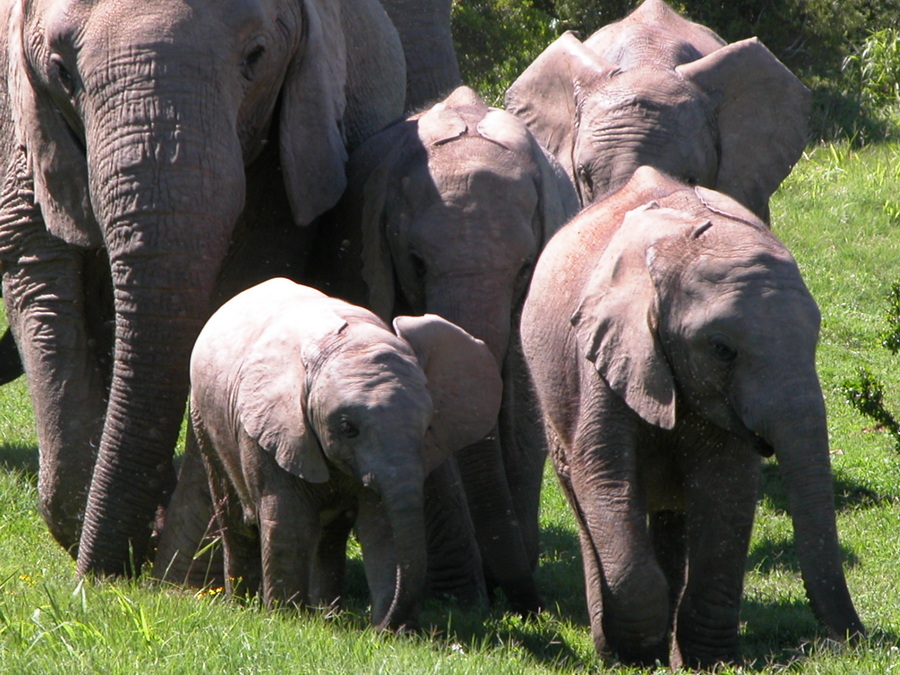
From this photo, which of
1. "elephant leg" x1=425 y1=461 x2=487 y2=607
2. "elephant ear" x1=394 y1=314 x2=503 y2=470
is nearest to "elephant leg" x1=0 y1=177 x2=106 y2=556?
"elephant leg" x1=425 y1=461 x2=487 y2=607

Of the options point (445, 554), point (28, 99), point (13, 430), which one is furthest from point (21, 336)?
point (13, 430)

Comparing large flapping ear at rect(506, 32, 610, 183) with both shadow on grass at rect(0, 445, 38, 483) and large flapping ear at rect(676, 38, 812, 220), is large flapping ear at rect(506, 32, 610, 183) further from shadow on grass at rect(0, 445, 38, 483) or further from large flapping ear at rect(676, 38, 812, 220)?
shadow on grass at rect(0, 445, 38, 483)

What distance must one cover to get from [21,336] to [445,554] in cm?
207

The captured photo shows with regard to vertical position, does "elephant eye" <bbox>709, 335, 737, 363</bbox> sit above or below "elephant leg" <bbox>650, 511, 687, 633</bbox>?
above

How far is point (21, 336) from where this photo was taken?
7047mm

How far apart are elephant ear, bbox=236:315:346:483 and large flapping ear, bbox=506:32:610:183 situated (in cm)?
405

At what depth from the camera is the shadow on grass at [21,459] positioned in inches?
334

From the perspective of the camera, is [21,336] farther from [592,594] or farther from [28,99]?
[592,594]

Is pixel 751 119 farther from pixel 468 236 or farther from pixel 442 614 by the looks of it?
pixel 442 614

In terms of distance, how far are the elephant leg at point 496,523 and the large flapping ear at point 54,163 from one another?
1726 millimetres

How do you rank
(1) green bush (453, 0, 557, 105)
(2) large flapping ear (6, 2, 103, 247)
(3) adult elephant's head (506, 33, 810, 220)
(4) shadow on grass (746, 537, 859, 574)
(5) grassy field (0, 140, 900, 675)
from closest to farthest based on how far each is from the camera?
(5) grassy field (0, 140, 900, 675) < (2) large flapping ear (6, 2, 103, 247) < (4) shadow on grass (746, 537, 859, 574) < (3) adult elephant's head (506, 33, 810, 220) < (1) green bush (453, 0, 557, 105)

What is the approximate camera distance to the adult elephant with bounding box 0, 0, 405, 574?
6.02 metres

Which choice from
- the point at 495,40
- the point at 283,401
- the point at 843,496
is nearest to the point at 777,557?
the point at 843,496

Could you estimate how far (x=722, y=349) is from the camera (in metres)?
5.29
